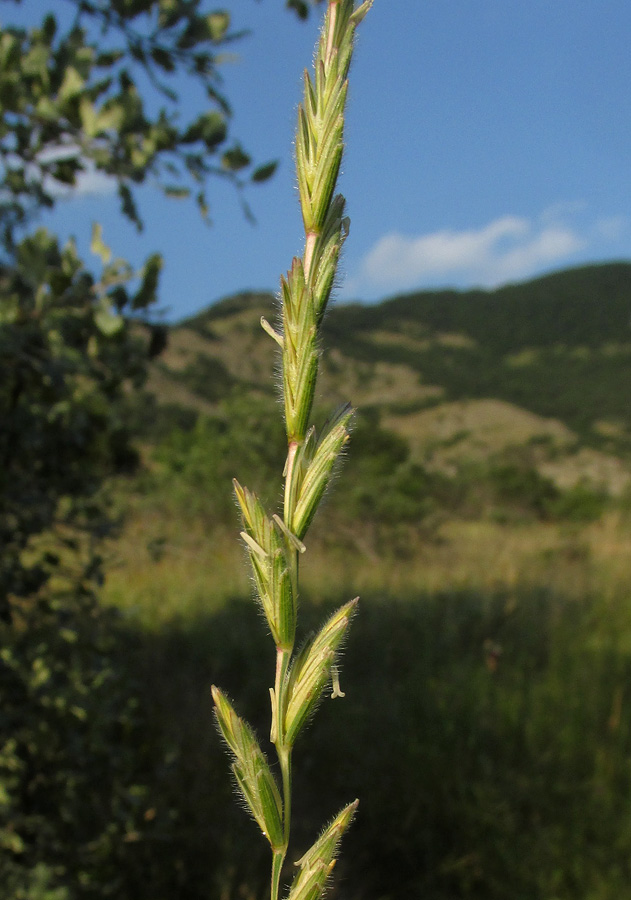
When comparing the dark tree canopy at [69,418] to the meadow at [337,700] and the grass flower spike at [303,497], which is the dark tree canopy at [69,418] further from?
the grass flower spike at [303,497]

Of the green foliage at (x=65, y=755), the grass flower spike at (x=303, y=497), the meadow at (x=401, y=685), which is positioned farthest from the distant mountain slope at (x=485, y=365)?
the grass flower spike at (x=303, y=497)

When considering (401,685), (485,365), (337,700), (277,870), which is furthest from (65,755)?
(485,365)

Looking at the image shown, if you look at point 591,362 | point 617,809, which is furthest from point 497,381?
point 617,809

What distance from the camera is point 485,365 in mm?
45062

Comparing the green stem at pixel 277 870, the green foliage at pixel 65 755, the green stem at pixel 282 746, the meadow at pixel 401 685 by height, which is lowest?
the meadow at pixel 401 685

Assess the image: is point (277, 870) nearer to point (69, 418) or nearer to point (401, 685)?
point (69, 418)

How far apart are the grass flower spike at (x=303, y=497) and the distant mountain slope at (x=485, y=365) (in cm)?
1725

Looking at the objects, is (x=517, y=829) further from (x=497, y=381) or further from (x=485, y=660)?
(x=497, y=381)

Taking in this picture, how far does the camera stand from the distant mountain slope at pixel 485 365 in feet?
89.5

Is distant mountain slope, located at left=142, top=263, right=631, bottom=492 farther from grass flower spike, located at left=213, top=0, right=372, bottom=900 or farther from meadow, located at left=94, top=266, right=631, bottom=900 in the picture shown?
grass flower spike, located at left=213, top=0, right=372, bottom=900

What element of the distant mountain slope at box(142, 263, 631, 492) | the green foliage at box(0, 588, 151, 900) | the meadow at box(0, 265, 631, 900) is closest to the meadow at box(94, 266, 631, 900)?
the meadow at box(0, 265, 631, 900)

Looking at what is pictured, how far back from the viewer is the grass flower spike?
0.43m

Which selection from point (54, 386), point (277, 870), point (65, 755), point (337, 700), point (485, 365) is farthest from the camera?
point (485, 365)

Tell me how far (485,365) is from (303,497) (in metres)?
45.9
